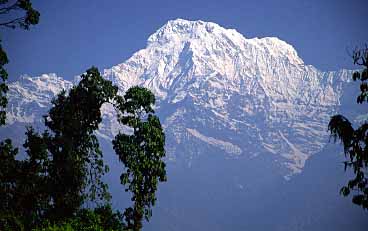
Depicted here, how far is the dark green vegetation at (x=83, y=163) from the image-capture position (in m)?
38.4

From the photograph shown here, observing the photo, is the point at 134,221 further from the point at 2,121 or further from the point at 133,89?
the point at 2,121

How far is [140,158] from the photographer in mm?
38000

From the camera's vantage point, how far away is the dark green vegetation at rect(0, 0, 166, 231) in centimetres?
3841

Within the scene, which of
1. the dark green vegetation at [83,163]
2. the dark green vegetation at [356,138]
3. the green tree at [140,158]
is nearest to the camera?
the dark green vegetation at [356,138]

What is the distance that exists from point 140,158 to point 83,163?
7820mm

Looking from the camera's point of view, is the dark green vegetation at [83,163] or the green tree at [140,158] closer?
the green tree at [140,158]

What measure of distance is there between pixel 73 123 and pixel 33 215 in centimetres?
1085

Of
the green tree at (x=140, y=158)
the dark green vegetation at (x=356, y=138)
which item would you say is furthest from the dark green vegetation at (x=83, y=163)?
the dark green vegetation at (x=356, y=138)

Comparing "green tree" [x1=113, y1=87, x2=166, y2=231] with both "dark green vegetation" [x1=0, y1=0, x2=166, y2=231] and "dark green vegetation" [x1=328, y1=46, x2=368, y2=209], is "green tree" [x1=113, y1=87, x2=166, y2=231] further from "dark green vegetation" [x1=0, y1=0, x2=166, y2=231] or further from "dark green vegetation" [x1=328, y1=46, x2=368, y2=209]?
"dark green vegetation" [x1=328, y1=46, x2=368, y2=209]

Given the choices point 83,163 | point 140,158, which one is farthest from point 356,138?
point 83,163

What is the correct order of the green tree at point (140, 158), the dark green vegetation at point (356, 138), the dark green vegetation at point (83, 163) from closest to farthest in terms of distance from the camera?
the dark green vegetation at point (356, 138), the green tree at point (140, 158), the dark green vegetation at point (83, 163)

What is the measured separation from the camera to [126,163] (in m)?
38.3

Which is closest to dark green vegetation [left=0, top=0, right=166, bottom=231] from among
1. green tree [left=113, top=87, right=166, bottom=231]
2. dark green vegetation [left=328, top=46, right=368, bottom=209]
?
green tree [left=113, top=87, right=166, bottom=231]

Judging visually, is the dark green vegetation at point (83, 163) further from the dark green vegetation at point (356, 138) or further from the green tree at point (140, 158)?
the dark green vegetation at point (356, 138)
